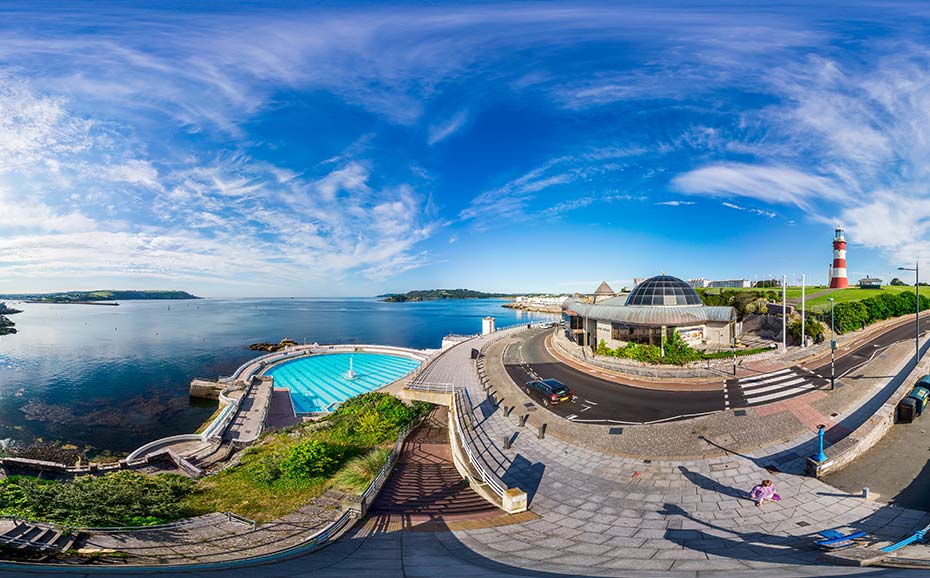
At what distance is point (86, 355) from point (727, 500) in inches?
2938

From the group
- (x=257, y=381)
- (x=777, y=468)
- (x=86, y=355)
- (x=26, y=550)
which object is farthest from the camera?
(x=86, y=355)

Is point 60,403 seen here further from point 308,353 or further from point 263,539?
point 263,539

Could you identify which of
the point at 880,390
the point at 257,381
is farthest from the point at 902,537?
the point at 257,381

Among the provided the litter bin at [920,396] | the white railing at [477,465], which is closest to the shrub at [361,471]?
the white railing at [477,465]

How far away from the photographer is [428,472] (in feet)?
44.7

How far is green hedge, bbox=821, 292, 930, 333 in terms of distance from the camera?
33.8 metres

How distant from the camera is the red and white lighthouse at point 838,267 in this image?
51781 millimetres

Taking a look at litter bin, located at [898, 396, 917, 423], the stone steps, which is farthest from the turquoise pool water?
litter bin, located at [898, 396, 917, 423]

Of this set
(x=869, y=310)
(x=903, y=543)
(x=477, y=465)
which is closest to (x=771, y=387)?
(x=903, y=543)

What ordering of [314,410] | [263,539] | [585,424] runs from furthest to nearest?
[314,410]
[585,424]
[263,539]

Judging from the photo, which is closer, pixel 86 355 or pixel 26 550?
pixel 26 550

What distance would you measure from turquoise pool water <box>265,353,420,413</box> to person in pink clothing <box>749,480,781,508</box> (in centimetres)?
2314

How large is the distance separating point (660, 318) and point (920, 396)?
11622mm

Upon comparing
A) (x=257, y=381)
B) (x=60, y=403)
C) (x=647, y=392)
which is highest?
(x=647, y=392)
